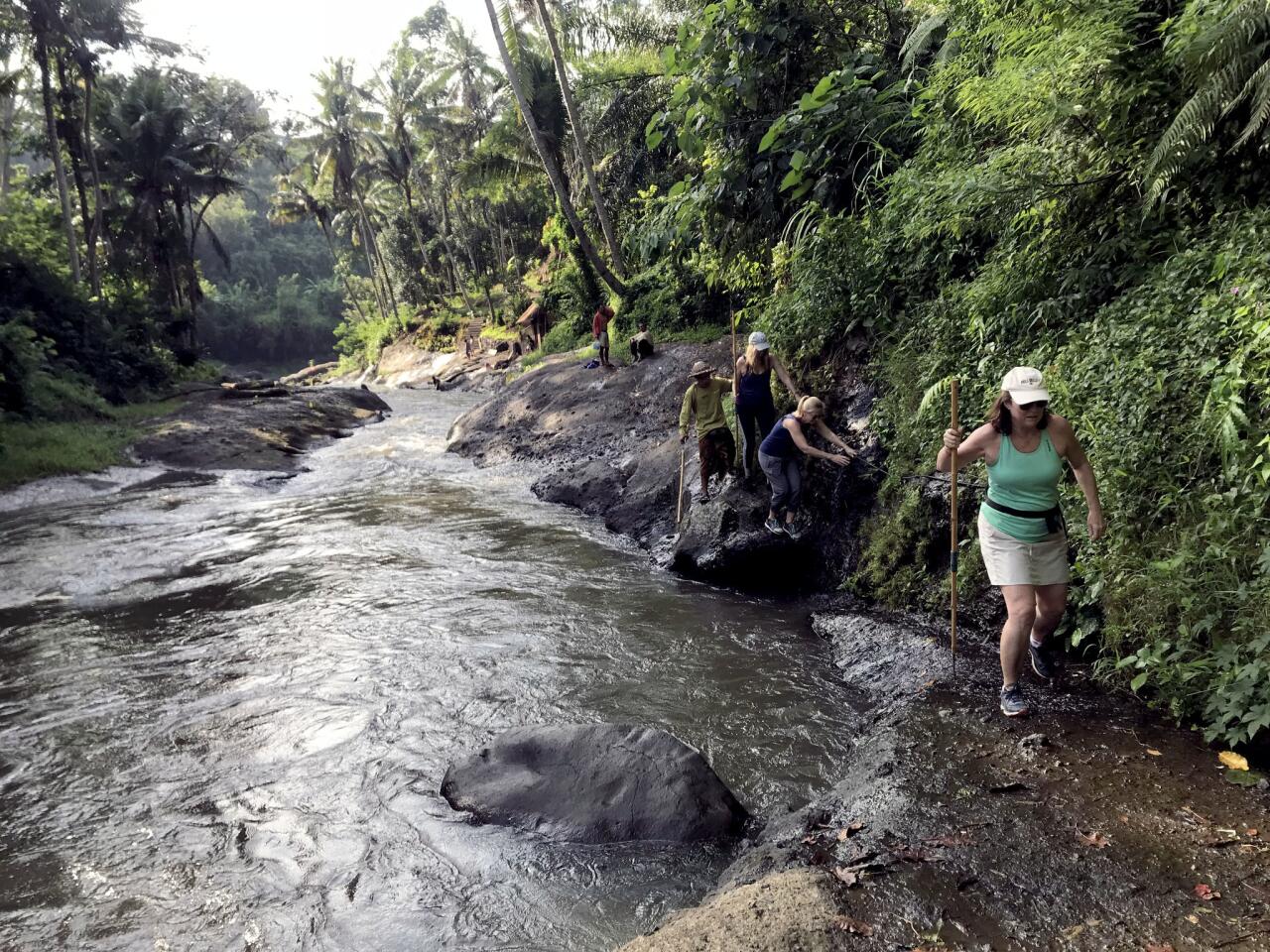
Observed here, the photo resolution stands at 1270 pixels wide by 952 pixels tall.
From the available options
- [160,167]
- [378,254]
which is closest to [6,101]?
[160,167]

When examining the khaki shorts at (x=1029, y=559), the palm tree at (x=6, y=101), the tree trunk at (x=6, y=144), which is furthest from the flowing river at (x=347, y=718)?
the tree trunk at (x=6, y=144)

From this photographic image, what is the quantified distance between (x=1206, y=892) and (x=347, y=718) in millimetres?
4605

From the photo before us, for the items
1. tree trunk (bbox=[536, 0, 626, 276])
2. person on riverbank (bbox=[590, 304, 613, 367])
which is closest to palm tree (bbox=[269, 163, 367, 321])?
tree trunk (bbox=[536, 0, 626, 276])

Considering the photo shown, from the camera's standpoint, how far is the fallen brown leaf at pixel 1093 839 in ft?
10.4

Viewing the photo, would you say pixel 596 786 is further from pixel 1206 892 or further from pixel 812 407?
pixel 812 407

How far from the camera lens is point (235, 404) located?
21.2 m

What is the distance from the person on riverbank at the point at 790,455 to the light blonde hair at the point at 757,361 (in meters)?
0.78

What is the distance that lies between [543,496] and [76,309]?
1714 centimetres

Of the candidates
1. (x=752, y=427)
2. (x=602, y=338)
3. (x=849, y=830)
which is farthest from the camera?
(x=602, y=338)

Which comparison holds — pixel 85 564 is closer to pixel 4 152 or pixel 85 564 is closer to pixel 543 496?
pixel 543 496

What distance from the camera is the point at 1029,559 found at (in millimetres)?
4223

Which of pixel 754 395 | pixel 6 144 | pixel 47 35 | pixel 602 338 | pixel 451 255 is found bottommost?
pixel 754 395

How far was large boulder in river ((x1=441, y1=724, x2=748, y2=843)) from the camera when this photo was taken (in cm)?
383

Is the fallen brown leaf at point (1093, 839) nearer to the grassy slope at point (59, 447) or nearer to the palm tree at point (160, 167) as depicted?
the grassy slope at point (59, 447)
